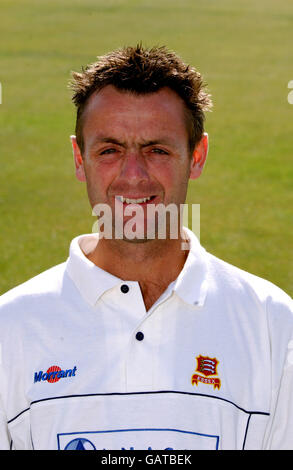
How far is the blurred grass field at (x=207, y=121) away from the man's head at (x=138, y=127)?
5.03m

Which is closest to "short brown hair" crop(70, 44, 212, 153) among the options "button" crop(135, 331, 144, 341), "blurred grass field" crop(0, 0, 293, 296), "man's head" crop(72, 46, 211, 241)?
"man's head" crop(72, 46, 211, 241)

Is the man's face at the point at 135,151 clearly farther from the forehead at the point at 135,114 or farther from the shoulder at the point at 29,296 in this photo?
the shoulder at the point at 29,296

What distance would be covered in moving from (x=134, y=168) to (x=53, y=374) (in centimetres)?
54

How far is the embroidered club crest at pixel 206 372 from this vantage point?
1.98 m

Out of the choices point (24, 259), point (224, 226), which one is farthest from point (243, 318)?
point (224, 226)

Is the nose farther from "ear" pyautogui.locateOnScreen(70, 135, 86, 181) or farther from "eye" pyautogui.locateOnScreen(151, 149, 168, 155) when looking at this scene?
"ear" pyautogui.locateOnScreen(70, 135, 86, 181)

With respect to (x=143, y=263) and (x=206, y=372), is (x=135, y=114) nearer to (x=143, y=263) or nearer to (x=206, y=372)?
(x=143, y=263)

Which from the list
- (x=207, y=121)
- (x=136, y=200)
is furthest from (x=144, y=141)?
(x=207, y=121)

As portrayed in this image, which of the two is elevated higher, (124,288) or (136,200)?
(136,200)

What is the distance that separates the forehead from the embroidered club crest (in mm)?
564

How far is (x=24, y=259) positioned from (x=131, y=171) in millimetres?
5876

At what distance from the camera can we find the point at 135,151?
2.05m

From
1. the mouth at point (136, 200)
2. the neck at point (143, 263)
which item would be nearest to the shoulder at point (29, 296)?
the neck at point (143, 263)

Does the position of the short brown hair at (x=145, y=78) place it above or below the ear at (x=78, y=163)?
above
